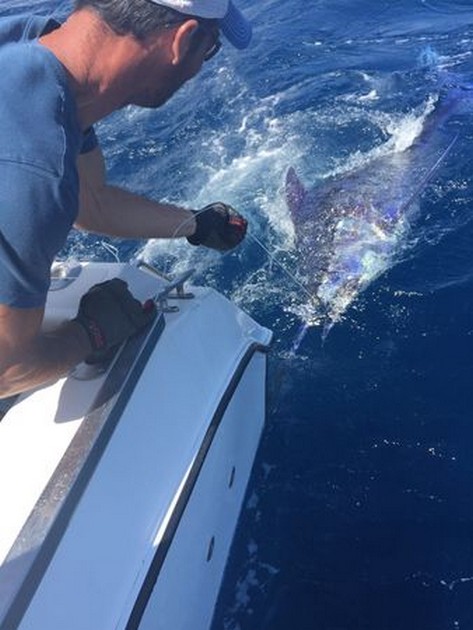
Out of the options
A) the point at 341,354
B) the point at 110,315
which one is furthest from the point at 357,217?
the point at 110,315

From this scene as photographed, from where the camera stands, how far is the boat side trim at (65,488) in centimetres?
161

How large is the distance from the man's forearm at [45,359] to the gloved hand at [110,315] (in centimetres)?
4

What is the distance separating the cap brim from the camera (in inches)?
79.0

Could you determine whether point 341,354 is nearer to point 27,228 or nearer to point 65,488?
point 65,488

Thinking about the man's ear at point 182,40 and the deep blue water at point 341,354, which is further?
the deep blue water at point 341,354

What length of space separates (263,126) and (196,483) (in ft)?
19.2

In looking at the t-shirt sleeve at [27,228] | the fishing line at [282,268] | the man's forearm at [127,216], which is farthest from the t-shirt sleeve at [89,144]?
the fishing line at [282,268]

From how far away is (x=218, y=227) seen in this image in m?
2.98

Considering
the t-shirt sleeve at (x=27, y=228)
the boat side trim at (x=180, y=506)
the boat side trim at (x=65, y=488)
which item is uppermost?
the t-shirt sleeve at (x=27, y=228)

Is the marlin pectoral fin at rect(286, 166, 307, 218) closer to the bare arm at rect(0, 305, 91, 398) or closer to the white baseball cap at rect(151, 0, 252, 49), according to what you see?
the white baseball cap at rect(151, 0, 252, 49)

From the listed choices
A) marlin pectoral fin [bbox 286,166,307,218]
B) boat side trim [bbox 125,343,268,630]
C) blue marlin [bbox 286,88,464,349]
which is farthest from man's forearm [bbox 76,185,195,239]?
marlin pectoral fin [bbox 286,166,307,218]

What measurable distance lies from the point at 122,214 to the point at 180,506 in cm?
130

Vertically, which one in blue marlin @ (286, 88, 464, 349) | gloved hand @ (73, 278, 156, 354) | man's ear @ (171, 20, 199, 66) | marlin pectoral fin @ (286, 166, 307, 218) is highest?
man's ear @ (171, 20, 199, 66)

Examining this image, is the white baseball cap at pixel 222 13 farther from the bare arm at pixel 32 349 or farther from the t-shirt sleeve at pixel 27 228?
the bare arm at pixel 32 349
